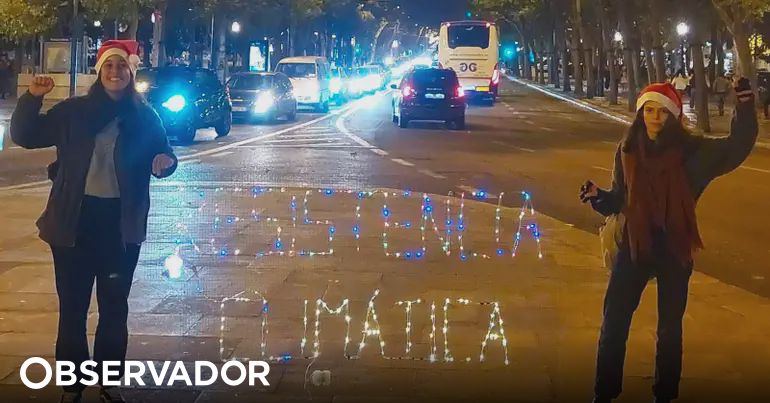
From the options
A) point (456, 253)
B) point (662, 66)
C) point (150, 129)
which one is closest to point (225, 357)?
point (150, 129)

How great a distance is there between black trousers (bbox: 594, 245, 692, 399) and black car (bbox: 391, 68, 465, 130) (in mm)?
25705

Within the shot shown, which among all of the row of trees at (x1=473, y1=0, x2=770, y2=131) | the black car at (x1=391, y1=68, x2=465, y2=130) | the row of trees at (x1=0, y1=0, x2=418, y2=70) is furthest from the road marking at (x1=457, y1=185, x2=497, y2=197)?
the row of trees at (x1=0, y1=0, x2=418, y2=70)

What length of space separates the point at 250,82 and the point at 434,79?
563 centimetres

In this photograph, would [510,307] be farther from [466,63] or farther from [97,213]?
[466,63]

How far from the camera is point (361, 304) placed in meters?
8.35

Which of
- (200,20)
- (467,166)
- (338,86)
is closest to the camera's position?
(467,166)

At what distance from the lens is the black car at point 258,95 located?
3195 cm

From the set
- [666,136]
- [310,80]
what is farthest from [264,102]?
[666,136]

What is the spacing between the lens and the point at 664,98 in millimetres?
5590

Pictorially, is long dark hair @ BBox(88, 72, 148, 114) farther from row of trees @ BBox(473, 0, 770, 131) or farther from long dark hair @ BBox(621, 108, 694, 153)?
row of trees @ BBox(473, 0, 770, 131)

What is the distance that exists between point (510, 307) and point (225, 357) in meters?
2.55

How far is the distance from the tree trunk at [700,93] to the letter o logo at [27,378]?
90.0 ft

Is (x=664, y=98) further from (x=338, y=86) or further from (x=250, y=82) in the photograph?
(x=338, y=86)

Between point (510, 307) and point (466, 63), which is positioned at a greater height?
point (466, 63)
